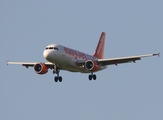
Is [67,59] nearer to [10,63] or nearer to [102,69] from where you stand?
[102,69]

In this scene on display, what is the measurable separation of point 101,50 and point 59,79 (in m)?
14.6

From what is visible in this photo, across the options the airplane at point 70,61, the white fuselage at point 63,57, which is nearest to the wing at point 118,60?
the airplane at point 70,61

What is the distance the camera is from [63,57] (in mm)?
82688

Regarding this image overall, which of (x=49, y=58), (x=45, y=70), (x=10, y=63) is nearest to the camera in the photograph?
(x=49, y=58)

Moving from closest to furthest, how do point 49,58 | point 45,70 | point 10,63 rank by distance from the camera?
point 49,58
point 45,70
point 10,63

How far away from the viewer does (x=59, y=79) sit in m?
87.9

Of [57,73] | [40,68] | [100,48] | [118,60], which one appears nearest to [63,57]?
[57,73]

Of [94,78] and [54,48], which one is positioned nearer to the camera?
[54,48]

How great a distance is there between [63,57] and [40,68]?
6180 millimetres

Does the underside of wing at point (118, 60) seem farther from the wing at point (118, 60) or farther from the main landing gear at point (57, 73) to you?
the main landing gear at point (57, 73)

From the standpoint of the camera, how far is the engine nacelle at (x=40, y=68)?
86.5 meters

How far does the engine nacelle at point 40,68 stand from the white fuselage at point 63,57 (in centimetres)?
304

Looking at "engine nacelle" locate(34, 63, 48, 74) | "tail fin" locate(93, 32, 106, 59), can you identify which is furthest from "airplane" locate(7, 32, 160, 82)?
"tail fin" locate(93, 32, 106, 59)

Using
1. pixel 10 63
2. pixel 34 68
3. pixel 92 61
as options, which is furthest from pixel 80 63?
pixel 10 63
